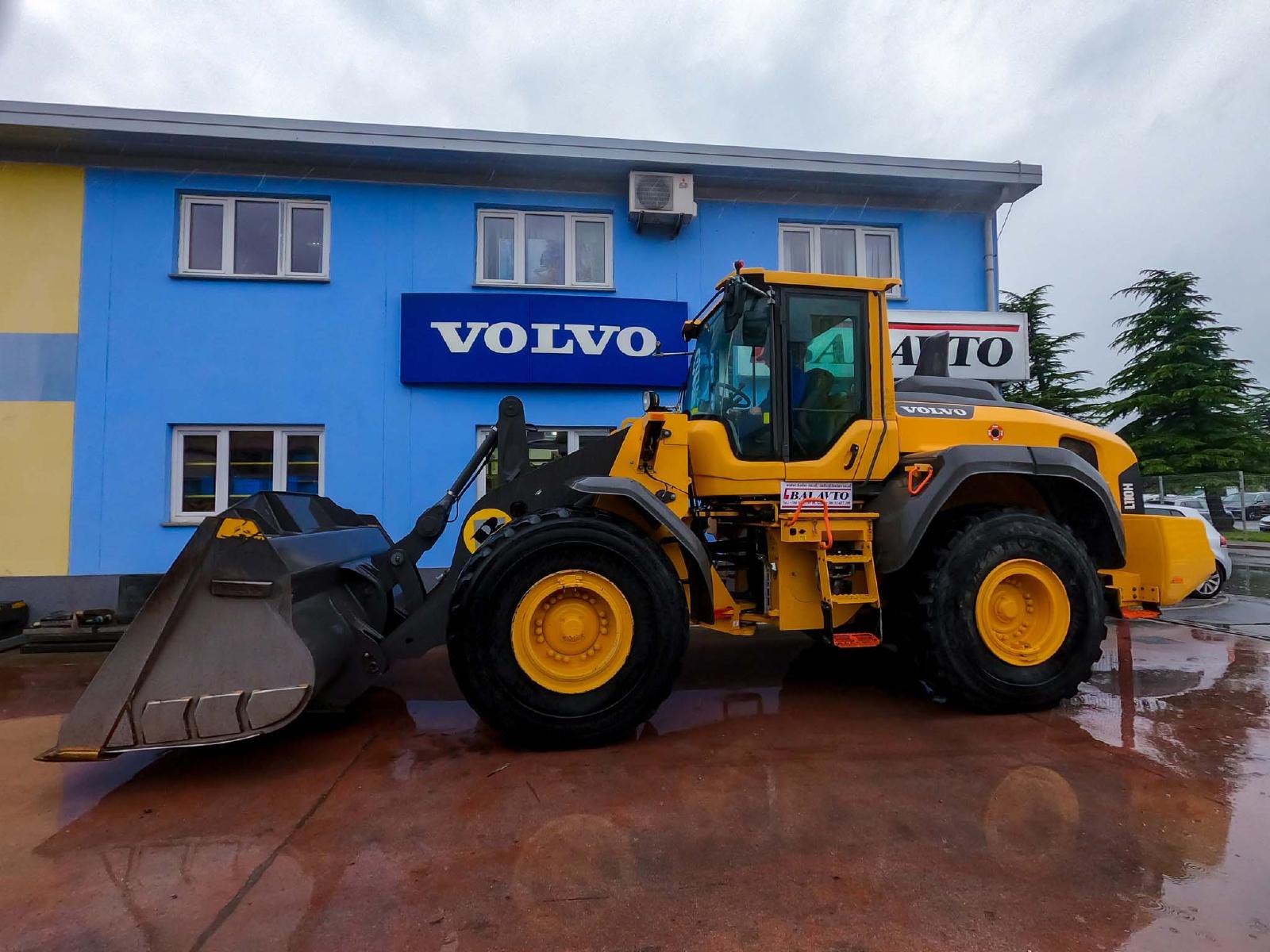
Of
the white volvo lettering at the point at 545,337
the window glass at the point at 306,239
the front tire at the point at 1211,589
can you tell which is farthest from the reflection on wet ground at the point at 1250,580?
the window glass at the point at 306,239

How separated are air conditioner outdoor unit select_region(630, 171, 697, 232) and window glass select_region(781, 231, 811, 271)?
60.3 inches

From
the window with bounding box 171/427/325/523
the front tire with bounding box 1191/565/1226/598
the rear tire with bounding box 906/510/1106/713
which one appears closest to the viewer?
the rear tire with bounding box 906/510/1106/713

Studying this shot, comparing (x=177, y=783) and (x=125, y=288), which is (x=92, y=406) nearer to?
(x=125, y=288)

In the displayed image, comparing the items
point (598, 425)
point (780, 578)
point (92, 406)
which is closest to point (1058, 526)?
point (780, 578)

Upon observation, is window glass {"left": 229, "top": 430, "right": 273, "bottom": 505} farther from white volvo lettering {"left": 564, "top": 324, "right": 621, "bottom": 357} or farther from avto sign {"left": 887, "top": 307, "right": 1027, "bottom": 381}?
avto sign {"left": 887, "top": 307, "right": 1027, "bottom": 381}

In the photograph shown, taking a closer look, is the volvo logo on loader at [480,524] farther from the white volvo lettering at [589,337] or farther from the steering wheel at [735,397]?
the white volvo lettering at [589,337]

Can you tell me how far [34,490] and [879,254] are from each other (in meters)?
10.3

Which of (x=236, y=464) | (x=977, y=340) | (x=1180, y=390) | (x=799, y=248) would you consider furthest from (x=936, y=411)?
(x=1180, y=390)

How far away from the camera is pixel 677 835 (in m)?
2.78

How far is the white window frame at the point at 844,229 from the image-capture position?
8812 millimetres

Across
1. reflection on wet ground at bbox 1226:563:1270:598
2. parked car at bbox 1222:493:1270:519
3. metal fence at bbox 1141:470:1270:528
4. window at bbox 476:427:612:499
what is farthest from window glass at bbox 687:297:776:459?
parked car at bbox 1222:493:1270:519

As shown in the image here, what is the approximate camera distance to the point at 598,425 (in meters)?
8.23

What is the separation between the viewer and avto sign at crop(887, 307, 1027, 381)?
841cm

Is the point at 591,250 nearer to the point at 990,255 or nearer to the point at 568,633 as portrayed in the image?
the point at 990,255
